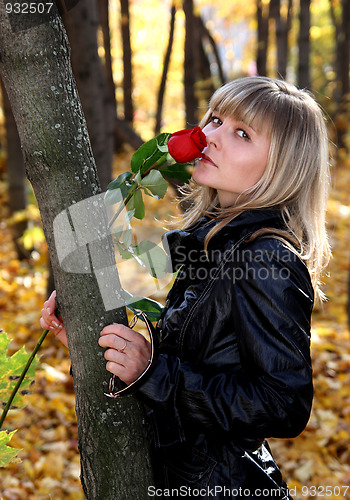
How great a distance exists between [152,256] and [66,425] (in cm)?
185

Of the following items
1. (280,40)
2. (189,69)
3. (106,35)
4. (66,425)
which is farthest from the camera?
(106,35)

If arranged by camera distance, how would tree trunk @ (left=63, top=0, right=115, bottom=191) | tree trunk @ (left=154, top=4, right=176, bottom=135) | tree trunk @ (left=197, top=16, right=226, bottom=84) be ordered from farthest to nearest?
1. tree trunk @ (left=197, top=16, right=226, bottom=84)
2. tree trunk @ (left=154, top=4, right=176, bottom=135)
3. tree trunk @ (left=63, top=0, right=115, bottom=191)

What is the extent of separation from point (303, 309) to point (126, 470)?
595 millimetres

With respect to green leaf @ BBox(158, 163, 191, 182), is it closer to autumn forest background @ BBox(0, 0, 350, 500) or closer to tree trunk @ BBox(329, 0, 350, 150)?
autumn forest background @ BBox(0, 0, 350, 500)

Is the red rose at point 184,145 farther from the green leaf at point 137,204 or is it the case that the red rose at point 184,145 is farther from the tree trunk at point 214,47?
the tree trunk at point 214,47

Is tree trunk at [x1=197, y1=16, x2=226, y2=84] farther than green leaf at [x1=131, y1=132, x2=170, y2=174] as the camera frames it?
Yes

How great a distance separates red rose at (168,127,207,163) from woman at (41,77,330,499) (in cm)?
16

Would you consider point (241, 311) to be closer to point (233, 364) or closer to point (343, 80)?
point (233, 364)

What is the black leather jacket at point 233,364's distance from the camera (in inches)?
41.5

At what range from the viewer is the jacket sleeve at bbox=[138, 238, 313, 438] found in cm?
105

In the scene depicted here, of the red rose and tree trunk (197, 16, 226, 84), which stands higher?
tree trunk (197, 16, 226, 84)

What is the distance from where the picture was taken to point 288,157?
1.28m

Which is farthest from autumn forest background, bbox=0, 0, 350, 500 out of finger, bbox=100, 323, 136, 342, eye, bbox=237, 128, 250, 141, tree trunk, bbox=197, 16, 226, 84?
tree trunk, bbox=197, 16, 226, 84

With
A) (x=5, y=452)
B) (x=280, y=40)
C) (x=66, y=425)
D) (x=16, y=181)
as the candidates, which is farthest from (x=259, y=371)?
(x=280, y=40)
